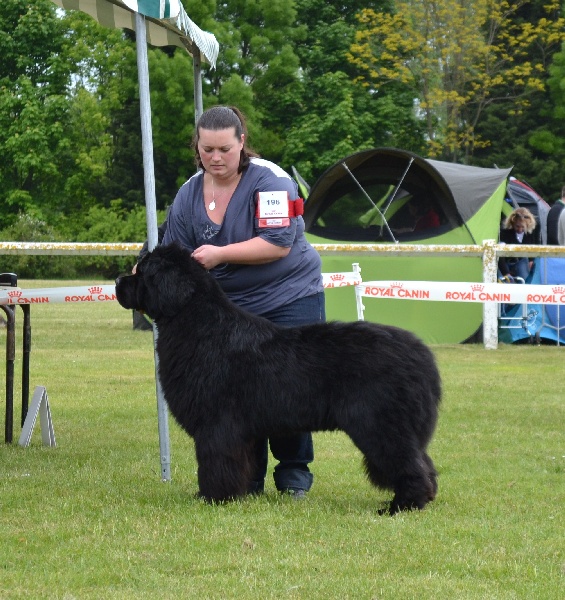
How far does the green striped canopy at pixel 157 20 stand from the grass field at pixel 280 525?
249cm

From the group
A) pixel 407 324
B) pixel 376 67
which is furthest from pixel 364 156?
pixel 376 67

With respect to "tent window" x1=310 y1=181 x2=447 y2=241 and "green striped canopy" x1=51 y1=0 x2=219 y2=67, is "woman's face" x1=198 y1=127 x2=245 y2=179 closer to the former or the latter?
"green striped canopy" x1=51 y1=0 x2=219 y2=67

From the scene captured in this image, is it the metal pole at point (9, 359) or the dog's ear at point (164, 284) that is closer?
the dog's ear at point (164, 284)

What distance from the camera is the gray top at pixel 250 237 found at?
16.3 ft

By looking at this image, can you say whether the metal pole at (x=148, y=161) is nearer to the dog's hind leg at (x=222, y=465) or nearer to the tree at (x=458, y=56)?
the dog's hind leg at (x=222, y=465)

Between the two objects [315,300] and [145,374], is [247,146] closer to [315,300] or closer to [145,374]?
[315,300]

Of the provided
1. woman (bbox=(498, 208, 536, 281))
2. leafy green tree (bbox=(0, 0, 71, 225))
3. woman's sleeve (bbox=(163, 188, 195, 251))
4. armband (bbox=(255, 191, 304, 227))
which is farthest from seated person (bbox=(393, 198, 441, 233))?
leafy green tree (bbox=(0, 0, 71, 225))

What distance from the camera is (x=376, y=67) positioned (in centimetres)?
3697

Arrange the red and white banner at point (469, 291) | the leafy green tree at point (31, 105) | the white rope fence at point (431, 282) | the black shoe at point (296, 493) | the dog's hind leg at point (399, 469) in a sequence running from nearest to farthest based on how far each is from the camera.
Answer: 1. the dog's hind leg at point (399, 469)
2. the black shoe at point (296, 493)
3. the red and white banner at point (469, 291)
4. the white rope fence at point (431, 282)
5. the leafy green tree at point (31, 105)

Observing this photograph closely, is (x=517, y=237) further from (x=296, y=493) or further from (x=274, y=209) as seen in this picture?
(x=274, y=209)

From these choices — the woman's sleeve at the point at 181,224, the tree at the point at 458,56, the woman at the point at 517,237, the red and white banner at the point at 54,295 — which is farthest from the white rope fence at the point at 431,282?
the tree at the point at 458,56

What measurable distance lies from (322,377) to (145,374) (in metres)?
6.16

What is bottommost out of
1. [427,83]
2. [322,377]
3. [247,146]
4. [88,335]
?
[88,335]

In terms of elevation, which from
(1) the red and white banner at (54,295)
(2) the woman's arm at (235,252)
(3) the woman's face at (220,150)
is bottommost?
(1) the red and white banner at (54,295)
